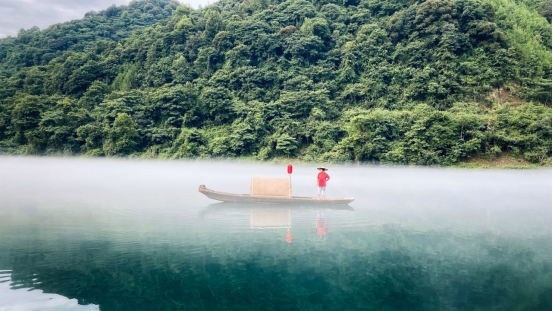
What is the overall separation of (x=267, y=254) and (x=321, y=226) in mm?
3486

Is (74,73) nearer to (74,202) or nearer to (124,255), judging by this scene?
(74,202)

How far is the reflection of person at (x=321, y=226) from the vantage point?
10872 mm

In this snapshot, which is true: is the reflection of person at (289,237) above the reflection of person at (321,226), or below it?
above

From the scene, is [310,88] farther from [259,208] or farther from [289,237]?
[289,237]

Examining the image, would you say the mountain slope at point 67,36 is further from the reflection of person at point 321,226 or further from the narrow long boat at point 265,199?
the reflection of person at point 321,226

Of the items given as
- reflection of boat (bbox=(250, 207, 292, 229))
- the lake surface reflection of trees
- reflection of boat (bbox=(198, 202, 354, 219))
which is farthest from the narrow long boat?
the lake surface reflection of trees

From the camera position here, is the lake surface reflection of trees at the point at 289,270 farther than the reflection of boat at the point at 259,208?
No

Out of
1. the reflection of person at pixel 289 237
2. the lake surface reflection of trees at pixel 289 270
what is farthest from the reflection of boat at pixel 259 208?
the lake surface reflection of trees at pixel 289 270

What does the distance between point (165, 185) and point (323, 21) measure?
3387 centimetres

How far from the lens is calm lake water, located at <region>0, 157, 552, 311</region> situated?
681 cm

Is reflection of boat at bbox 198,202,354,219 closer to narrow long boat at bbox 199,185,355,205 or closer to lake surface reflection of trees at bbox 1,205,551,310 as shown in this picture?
narrow long boat at bbox 199,185,355,205

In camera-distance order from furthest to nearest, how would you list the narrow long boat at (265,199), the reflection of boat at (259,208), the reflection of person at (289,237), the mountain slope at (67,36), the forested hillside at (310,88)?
the mountain slope at (67,36) → the forested hillside at (310,88) → the narrow long boat at (265,199) → the reflection of boat at (259,208) → the reflection of person at (289,237)

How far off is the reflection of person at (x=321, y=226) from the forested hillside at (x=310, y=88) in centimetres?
1989

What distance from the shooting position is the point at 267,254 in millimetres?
9055
